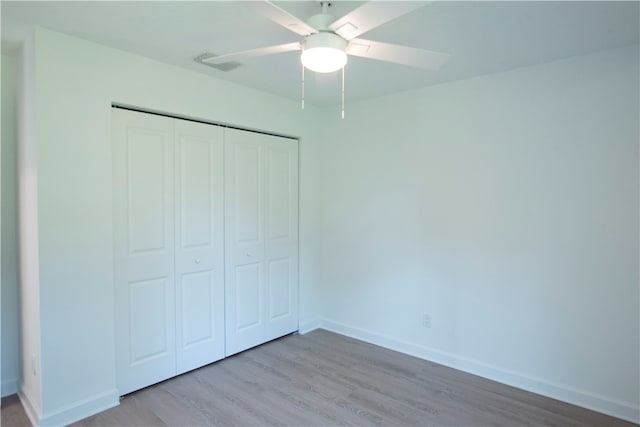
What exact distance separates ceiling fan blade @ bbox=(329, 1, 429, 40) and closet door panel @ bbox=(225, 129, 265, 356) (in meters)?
1.88

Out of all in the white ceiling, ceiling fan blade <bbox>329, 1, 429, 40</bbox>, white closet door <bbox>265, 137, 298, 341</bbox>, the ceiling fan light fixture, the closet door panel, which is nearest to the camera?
ceiling fan blade <bbox>329, 1, 429, 40</bbox>

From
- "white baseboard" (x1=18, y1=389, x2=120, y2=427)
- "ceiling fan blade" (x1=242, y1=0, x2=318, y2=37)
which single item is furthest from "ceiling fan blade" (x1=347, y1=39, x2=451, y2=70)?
"white baseboard" (x1=18, y1=389, x2=120, y2=427)

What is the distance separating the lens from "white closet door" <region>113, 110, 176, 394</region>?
100 inches

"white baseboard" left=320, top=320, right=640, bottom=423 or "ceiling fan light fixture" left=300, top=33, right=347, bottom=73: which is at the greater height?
"ceiling fan light fixture" left=300, top=33, right=347, bottom=73

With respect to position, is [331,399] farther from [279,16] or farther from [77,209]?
[279,16]

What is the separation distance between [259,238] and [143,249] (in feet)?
3.62

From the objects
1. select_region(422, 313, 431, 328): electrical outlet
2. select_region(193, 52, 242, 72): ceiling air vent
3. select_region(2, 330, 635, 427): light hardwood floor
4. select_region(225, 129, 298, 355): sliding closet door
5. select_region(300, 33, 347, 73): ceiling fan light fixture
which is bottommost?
select_region(2, 330, 635, 427): light hardwood floor

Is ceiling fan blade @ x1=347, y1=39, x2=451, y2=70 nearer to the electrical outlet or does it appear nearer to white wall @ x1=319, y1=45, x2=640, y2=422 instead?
white wall @ x1=319, y1=45, x2=640, y2=422

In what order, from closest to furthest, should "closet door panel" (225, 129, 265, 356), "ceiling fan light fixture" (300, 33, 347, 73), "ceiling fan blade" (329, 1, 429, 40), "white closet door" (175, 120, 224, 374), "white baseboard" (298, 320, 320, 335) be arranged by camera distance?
1. "ceiling fan blade" (329, 1, 429, 40)
2. "ceiling fan light fixture" (300, 33, 347, 73)
3. "white closet door" (175, 120, 224, 374)
4. "closet door panel" (225, 129, 265, 356)
5. "white baseboard" (298, 320, 320, 335)

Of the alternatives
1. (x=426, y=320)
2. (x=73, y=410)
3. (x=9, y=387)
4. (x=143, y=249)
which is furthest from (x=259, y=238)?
(x=9, y=387)

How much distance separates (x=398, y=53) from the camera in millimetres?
1745

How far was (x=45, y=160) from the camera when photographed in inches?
85.7

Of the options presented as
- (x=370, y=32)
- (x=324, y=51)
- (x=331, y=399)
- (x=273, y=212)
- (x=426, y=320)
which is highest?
(x=370, y=32)

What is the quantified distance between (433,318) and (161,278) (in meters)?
2.32
